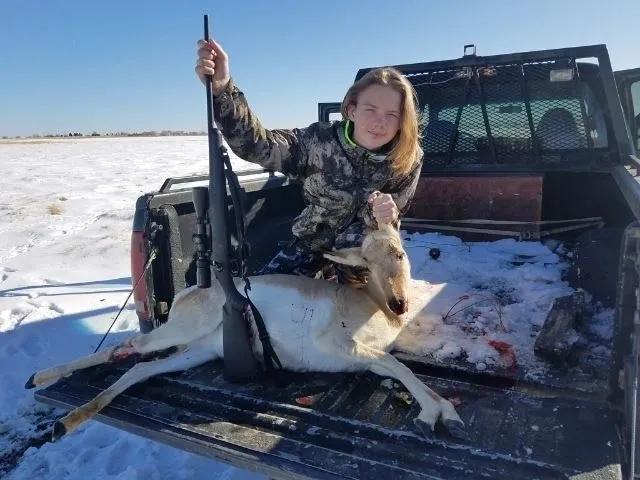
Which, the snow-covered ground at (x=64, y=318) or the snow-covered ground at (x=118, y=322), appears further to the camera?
the snow-covered ground at (x=64, y=318)

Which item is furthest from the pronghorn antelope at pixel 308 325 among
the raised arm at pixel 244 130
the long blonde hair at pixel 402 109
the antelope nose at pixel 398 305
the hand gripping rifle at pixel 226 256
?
the raised arm at pixel 244 130

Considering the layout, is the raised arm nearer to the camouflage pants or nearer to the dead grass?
the camouflage pants

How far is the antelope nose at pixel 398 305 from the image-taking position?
8.80 ft

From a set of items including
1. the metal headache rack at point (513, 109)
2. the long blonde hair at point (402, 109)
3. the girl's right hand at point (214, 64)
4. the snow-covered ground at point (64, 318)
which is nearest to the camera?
the girl's right hand at point (214, 64)

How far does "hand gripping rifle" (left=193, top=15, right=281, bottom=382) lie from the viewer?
2.39 metres

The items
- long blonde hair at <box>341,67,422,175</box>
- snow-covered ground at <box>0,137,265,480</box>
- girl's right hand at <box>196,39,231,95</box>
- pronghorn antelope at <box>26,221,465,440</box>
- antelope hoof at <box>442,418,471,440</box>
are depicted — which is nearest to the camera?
antelope hoof at <box>442,418,471,440</box>

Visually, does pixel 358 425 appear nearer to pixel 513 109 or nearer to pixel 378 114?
pixel 378 114

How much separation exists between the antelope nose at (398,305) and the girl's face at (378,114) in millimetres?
802

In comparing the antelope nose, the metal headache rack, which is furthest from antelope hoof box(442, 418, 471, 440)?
the metal headache rack

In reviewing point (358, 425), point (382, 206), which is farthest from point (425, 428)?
point (382, 206)

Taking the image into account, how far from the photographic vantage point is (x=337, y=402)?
2.15 meters

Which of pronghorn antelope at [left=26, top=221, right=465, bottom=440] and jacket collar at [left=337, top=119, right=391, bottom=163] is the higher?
jacket collar at [left=337, top=119, right=391, bottom=163]

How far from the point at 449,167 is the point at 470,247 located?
27.1 inches

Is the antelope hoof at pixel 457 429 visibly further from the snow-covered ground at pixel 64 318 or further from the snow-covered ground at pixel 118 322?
the snow-covered ground at pixel 64 318
